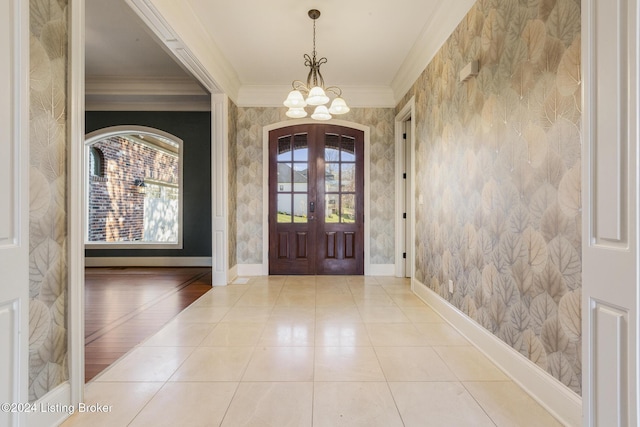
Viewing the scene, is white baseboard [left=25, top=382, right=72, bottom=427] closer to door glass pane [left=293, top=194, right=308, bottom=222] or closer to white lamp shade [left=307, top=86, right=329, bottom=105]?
white lamp shade [left=307, top=86, right=329, bottom=105]

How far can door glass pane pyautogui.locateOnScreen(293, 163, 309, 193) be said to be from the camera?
17.2 ft

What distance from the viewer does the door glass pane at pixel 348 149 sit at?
5.29 metres

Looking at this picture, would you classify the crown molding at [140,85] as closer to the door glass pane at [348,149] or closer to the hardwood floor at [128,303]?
the door glass pane at [348,149]

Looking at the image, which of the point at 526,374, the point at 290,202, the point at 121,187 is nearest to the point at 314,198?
the point at 290,202

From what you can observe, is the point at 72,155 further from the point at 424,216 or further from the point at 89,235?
the point at 89,235

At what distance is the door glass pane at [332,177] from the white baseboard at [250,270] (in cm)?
163

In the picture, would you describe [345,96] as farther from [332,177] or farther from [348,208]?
[348,208]

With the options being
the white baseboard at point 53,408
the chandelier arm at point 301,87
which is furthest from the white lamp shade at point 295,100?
the white baseboard at point 53,408

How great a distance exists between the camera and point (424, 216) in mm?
3863

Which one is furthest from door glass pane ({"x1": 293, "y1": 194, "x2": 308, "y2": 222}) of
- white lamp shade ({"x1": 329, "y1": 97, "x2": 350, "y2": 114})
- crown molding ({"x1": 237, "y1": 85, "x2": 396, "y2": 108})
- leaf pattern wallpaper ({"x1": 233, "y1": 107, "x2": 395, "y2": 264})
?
white lamp shade ({"x1": 329, "y1": 97, "x2": 350, "y2": 114})

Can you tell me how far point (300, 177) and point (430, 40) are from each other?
260 cm

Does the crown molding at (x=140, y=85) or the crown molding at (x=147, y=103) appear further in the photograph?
the crown molding at (x=147, y=103)
